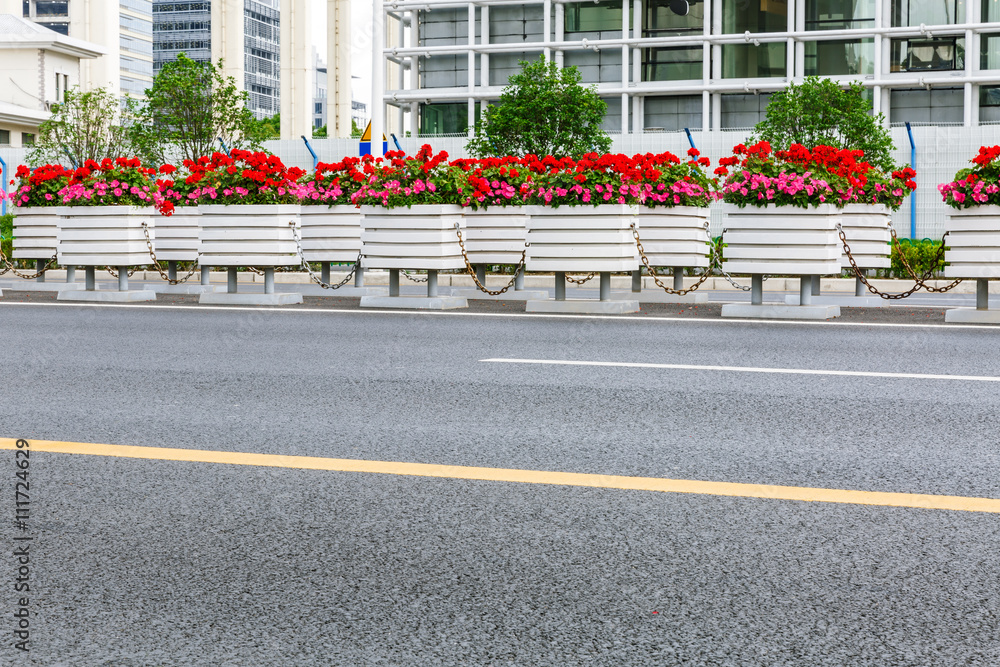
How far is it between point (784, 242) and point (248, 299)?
638 cm

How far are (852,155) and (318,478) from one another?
1099 centimetres

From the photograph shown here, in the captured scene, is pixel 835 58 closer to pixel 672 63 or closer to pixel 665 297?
pixel 672 63

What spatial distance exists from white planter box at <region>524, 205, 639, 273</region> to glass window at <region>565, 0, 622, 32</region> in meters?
53.5

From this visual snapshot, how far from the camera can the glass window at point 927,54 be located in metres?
58.2

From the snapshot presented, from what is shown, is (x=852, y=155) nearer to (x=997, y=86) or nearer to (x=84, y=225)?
(x=84, y=225)

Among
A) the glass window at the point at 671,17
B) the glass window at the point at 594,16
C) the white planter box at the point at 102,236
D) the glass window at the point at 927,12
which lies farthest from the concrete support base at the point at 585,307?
the glass window at the point at 594,16

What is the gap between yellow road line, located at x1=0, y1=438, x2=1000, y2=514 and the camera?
14.6ft

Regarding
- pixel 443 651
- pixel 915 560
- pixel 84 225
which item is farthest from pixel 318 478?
pixel 84 225

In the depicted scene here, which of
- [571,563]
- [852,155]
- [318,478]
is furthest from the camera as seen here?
[852,155]

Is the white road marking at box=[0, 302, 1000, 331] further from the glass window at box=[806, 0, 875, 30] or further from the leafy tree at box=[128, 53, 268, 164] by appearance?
the glass window at box=[806, 0, 875, 30]

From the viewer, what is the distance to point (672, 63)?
208 feet

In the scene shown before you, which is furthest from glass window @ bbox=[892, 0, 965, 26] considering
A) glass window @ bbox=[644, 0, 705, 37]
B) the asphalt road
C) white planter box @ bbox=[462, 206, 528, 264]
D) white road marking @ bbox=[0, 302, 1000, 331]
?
the asphalt road

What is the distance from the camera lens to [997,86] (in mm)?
58000

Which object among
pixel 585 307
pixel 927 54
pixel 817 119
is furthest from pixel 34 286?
pixel 927 54
